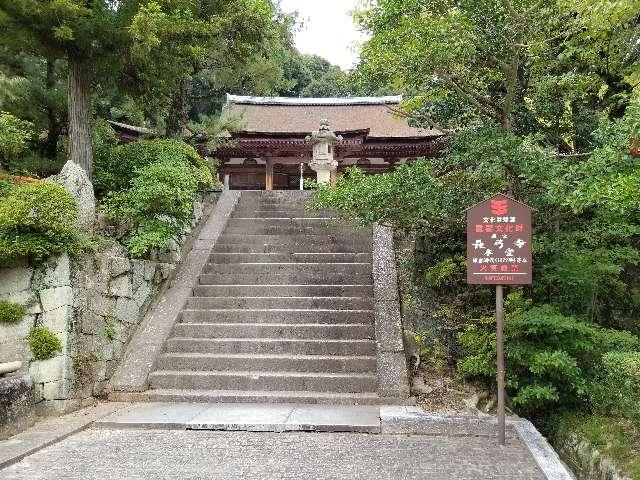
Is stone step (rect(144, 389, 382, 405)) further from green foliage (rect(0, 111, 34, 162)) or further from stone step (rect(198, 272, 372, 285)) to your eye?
green foliage (rect(0, 111, 34, 162))

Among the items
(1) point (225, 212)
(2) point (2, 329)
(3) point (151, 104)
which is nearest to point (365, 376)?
(2) point (2, 329)

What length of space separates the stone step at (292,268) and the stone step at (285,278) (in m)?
0.07

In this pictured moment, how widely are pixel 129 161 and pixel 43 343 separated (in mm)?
3939

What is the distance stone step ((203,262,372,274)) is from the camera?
27.1 feet

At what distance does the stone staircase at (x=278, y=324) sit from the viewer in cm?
612

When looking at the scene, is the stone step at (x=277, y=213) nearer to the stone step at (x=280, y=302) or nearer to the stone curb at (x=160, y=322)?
the stone curb at (x=160, y=322)

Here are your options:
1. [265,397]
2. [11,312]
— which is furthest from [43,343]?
[265,397]

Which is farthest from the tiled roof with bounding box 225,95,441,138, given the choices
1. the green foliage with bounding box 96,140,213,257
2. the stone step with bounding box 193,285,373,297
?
the stone step with bounding box 193,285,373,297

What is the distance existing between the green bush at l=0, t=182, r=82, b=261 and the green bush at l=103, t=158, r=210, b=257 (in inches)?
51.8

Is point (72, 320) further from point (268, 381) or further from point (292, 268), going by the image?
point (292, 268)

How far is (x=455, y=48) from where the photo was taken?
19.3 ft

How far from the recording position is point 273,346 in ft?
22.1

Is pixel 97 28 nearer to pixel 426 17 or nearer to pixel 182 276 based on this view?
pixel 182 276

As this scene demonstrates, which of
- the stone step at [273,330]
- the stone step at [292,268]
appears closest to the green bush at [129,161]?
the stone step at [292,268]
